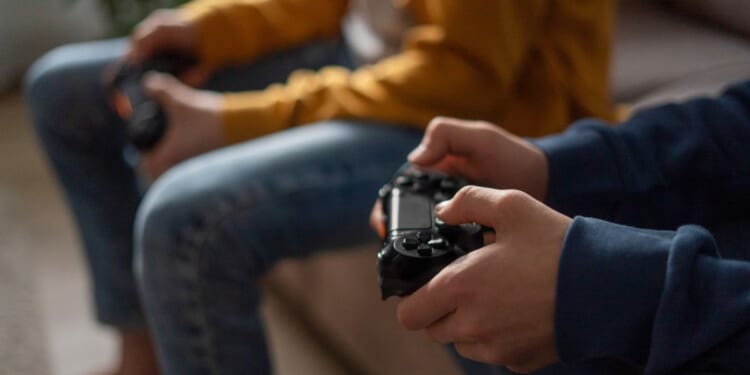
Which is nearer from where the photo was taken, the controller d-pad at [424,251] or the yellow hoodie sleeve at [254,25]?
the controller d-pad at [424,251]

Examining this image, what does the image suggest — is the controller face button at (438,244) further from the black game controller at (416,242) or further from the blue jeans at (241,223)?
the blue jeans at (241,223)

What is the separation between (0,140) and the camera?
5.75ft

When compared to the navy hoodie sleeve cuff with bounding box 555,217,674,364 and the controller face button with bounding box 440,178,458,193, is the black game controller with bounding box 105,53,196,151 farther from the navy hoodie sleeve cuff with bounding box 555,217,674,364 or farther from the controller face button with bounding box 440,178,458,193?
the navy hoodie sleeve cuff with bounding box 555,217,674,364

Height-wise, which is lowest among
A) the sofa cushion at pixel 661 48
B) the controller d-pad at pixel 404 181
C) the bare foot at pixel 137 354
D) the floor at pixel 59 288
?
the floor at pixel 59 288

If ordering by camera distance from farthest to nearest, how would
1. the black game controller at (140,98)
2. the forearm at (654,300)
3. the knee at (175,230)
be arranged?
1. the black game controller at (140,98)
2. the knee at (175,230)
3. the forearm at (654,300)

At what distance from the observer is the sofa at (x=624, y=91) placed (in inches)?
32.2

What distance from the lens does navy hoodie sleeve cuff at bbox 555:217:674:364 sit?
16.5 inches

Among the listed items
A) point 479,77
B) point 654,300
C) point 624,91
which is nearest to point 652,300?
point 654,300

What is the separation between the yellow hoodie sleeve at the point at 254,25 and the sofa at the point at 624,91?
10.4 inches

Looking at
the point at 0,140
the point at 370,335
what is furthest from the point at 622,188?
the point at 0,140

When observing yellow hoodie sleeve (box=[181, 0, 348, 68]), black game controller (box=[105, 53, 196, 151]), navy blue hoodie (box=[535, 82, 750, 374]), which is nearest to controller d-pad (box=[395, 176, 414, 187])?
navy blue hoodie (box=[535, 82, 750, 374])

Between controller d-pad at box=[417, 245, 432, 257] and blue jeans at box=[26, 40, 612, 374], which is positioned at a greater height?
controller d-pad at box=[417, 245, 432, 257]

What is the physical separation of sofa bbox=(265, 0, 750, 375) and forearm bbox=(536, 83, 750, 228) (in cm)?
17

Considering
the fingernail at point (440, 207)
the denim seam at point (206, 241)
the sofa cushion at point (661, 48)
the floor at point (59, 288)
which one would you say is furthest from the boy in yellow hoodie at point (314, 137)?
the floor at point (59, 288)
